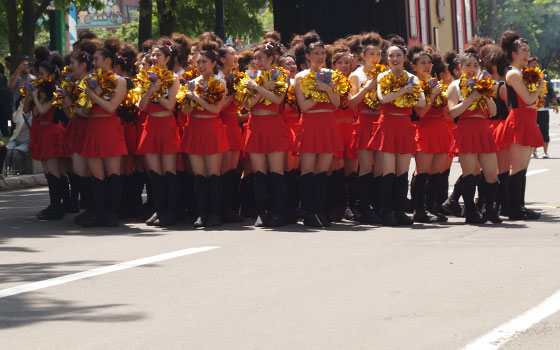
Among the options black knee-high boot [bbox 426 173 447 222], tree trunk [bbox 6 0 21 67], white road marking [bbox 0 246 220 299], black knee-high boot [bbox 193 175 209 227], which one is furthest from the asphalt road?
tree trunk [bbox 6 0 21 67]

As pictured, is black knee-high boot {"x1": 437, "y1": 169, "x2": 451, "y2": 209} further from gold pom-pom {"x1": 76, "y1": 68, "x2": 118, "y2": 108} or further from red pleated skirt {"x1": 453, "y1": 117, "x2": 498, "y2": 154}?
gold pom-pom {"x1": 76, "y1": 68, "x2": 118, "y2": 108}

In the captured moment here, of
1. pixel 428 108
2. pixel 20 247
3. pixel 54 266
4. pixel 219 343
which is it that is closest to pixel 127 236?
pixel 20 247

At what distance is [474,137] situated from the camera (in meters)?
12.3

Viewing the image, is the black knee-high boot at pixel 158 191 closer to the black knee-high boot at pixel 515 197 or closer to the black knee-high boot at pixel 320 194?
the black knee-high boot at pixel 320 194

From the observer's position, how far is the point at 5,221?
546 inches

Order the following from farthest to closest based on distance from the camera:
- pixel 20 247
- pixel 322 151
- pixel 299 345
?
1. pixel 322 151
2. pixel 20 247
3. pixel 299 345

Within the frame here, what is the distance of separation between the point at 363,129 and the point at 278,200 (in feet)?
4.04

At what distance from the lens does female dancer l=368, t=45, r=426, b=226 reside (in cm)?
1218

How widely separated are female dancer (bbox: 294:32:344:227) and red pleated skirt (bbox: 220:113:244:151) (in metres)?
0.84

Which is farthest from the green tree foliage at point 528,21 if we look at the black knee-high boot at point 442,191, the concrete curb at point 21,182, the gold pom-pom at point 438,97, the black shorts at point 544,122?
the gold pom-pom at point 438,97

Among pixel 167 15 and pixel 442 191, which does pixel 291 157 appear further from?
pixel 167 15

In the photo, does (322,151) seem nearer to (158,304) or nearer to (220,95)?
(220,95)

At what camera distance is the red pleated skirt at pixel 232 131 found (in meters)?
12.9

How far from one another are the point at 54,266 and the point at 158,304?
2.25 metres
